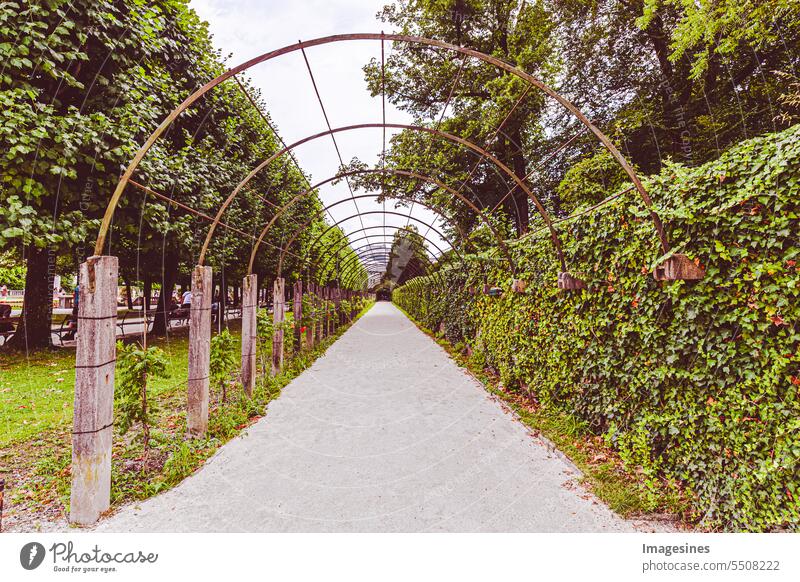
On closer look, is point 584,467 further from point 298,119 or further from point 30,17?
point 30,17

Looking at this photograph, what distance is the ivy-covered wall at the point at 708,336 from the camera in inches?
85.2

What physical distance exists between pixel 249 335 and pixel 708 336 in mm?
5858

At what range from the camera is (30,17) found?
205 inches

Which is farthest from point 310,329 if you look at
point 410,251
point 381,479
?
point 410,251

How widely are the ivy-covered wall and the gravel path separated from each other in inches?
29.0

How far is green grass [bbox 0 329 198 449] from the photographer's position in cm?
471

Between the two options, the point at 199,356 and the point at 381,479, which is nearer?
the point at 381,479

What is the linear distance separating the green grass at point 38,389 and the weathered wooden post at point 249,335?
128cm

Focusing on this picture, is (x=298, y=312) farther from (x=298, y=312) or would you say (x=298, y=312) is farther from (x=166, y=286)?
(x=166, y=286)

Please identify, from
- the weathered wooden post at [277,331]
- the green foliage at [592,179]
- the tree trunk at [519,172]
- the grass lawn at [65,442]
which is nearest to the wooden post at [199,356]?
the grass lawn at [65,442]

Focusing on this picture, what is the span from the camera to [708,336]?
260 centimetres

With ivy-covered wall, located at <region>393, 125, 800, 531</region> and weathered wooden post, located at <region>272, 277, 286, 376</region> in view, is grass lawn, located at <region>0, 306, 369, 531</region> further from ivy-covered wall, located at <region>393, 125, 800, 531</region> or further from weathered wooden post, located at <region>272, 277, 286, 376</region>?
ivy-covered wall, located at <region>393, 125, 800, 531</region>

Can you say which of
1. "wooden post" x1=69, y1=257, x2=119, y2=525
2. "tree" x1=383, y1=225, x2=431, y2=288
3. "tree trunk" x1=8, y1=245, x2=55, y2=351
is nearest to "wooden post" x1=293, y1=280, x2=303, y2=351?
"tree" x1=383, y1=225, x2=431, y2=288
